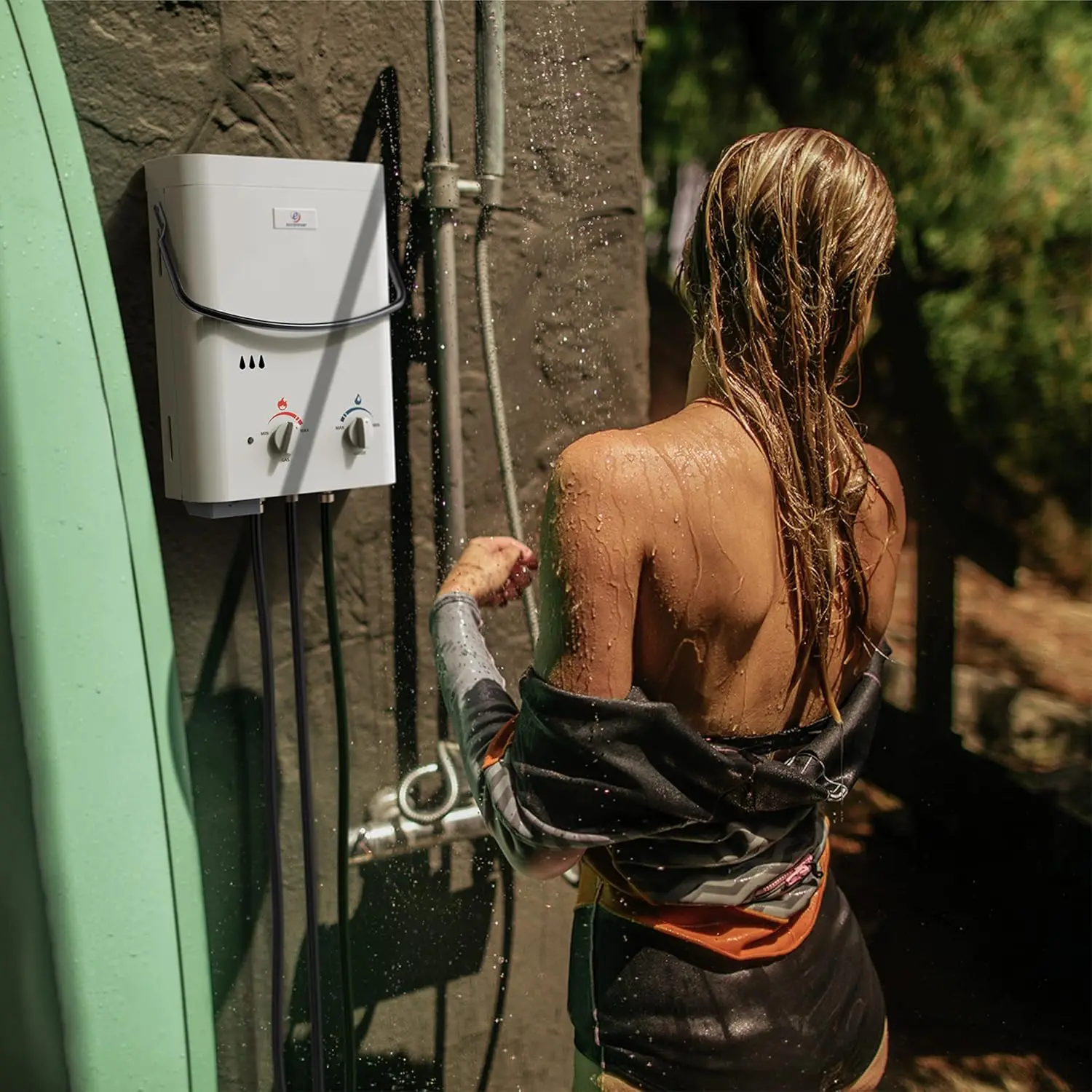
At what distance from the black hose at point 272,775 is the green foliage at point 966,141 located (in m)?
1.47

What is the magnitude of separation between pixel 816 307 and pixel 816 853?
19.5 inches

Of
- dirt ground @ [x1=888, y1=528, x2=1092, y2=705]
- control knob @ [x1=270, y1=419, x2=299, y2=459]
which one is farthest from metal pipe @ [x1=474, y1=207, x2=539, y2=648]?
dirt ground @ [x1=888, y1=528, x2=1092, y2=705]

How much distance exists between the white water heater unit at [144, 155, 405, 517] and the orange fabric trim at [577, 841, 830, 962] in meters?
0.48

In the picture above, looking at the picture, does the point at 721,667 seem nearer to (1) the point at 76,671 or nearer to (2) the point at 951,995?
(1) the point at 76,671

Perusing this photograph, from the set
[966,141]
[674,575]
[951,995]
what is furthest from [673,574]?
[951,995]

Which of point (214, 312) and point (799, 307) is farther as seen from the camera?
point (214, 312)

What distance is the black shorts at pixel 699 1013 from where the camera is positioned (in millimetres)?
904

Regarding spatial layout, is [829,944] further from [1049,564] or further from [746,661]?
[1049,564]

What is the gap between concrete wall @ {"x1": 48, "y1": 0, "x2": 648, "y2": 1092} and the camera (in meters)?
1.06

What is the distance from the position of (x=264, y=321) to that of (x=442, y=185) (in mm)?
293

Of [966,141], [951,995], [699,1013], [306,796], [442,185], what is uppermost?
[966,141]

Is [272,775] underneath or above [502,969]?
above

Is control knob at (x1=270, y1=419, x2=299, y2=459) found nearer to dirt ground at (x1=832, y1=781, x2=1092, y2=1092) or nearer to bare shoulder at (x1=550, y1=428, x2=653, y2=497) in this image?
bare shoulder at (x1=550, y1=428, x2=653, y2=497)

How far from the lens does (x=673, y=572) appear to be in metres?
0.80
